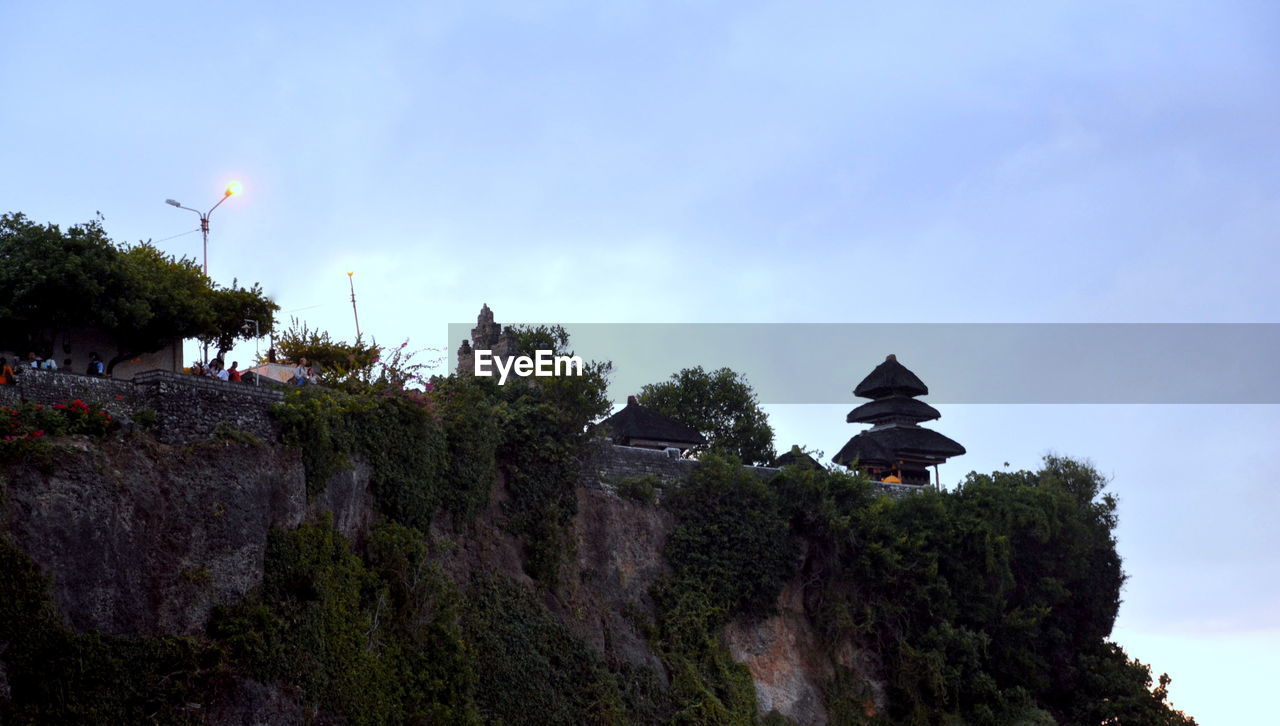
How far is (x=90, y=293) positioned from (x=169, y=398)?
19.3ft

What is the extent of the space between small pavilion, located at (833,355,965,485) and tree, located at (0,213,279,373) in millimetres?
20918

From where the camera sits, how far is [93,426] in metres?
21.2

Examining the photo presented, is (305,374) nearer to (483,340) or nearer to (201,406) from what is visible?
(201,406)

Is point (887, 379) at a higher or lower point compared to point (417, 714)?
higher

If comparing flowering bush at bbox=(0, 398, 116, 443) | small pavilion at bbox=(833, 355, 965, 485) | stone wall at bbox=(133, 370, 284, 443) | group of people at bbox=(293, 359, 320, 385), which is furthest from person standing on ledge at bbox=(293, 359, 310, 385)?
small pavilion at bbox=(833, 355, 965, 485)

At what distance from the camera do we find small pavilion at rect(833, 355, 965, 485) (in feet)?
141

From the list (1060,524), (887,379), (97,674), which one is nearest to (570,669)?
(97,674)

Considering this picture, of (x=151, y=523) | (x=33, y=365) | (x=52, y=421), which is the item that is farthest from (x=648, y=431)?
(x=52, y=421)

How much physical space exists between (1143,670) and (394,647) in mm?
21737

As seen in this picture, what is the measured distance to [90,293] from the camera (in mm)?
27094

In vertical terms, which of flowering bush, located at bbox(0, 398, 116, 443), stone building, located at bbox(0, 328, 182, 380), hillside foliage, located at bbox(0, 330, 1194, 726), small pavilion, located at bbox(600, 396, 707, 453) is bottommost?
hillside foliage, located at bbox(0, 330, 1194, 726)

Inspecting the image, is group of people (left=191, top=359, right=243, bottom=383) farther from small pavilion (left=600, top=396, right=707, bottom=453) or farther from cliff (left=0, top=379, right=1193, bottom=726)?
small pavilion (left=600, top=396, right=707, bottom=453)

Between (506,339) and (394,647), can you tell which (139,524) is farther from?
(506,339)

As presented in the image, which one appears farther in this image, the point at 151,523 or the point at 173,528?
the point at 173,528
